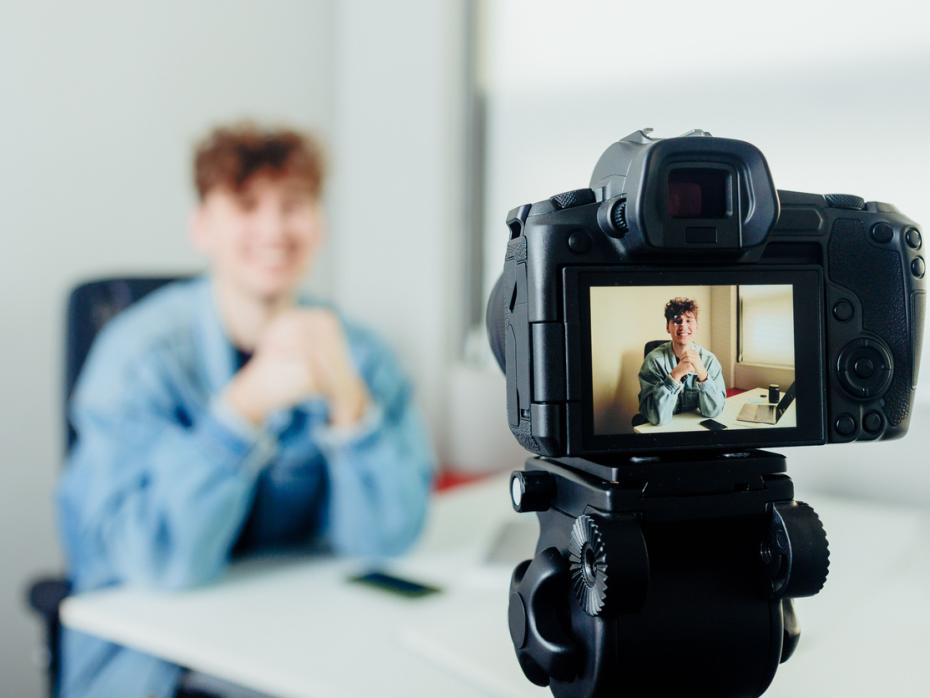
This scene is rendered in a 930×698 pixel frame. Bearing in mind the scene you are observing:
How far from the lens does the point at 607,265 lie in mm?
460

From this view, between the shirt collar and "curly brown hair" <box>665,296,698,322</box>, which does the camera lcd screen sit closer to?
"curly brown hair" <box>665,296,698,322</box>

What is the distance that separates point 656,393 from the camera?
46 centimetres

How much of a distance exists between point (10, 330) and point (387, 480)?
25.5 inches

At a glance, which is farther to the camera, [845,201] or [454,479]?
[454,479]

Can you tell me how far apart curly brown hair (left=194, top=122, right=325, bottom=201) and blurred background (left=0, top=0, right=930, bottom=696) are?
20 cm

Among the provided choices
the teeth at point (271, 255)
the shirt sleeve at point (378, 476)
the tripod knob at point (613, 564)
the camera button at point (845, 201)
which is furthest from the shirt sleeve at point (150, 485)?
the camera button at point (845, 201)

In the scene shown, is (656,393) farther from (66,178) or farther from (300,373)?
(66,178)

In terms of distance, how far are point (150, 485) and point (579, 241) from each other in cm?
81

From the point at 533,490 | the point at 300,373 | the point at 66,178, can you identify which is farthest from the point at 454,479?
the point at 533,490

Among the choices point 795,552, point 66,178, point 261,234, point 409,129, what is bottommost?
point 795,552

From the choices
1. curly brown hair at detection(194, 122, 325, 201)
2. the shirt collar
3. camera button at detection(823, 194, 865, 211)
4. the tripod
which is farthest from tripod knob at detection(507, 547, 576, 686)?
curly brown hair at detection(194, 122, 325, 201)

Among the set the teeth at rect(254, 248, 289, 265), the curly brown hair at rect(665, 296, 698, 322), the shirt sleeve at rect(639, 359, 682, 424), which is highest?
the teeth at rect(254, 248, 289, 265)

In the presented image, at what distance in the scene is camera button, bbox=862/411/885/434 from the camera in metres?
0.50

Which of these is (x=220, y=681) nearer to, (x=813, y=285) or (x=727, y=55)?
(x=813, y=285)
